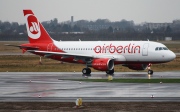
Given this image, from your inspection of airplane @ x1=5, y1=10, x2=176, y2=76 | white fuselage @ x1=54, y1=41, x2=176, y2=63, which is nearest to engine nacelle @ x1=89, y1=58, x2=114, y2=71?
airplane @ x1=5, y1=10, x2=176, y2=76

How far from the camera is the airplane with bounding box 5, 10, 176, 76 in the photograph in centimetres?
6081

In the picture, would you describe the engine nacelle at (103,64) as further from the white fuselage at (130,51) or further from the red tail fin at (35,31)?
the red tail fin at (35,31)

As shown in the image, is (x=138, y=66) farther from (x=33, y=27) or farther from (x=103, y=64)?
(x=33, y=27)

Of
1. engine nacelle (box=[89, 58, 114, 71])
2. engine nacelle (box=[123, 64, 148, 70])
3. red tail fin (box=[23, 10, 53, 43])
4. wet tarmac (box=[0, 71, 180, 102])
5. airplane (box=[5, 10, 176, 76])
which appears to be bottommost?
wet tarmac (box=[0, 71, 180, 102])

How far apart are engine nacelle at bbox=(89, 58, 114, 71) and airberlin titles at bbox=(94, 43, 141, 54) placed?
1573 millimetres

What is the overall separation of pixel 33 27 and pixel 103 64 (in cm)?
1260

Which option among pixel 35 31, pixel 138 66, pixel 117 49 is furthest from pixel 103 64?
pixel 35 31

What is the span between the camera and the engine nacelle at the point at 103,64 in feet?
197

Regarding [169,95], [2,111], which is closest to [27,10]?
[169,95]

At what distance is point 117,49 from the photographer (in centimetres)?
6244

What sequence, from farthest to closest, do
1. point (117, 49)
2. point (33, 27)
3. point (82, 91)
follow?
point (33, 27)
point (117, 49)
point (82, 91)

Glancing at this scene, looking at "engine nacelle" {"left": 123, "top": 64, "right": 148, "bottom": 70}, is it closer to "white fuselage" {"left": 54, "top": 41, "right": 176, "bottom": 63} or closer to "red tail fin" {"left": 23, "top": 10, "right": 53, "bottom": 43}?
"white fuselage" {"left": 54, "top": 41, "right": 176, "bottom": 63}

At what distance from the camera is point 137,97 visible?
37.1 metres

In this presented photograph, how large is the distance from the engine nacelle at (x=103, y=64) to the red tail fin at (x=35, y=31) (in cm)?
889
